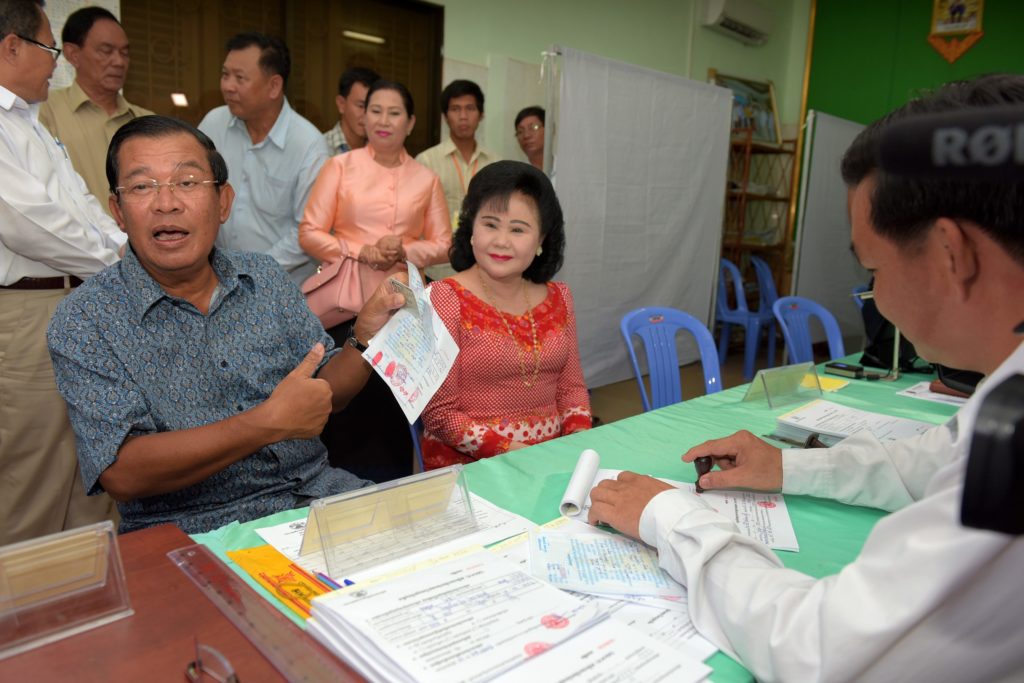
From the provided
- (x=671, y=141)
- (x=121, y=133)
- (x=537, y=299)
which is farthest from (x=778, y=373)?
(x=671, y=141)

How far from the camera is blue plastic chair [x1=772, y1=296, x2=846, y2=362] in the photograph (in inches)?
134

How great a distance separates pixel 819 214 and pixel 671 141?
2190 mm

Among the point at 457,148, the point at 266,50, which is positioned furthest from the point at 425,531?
the point at 457,148

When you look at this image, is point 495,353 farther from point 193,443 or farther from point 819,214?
point 819,214

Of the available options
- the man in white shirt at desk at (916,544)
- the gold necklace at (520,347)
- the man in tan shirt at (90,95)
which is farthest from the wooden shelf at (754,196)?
the man in white shirt at desk at (916,544)

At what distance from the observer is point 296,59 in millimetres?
4348

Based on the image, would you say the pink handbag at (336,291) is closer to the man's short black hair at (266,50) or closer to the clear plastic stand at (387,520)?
the man's short black hair at (266,50)

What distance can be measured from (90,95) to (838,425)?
317 centimetres

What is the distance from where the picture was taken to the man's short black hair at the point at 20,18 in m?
2.18

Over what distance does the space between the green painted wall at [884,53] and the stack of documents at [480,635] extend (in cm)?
699

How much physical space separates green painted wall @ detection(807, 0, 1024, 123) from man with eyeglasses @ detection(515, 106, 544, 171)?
12.4ft

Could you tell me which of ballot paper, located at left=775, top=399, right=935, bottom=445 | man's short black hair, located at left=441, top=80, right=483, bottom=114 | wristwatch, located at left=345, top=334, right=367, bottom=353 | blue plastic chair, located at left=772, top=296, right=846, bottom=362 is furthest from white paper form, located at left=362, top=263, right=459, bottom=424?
man's short black hair, located at left=441, top=80, right=483, bottom=114

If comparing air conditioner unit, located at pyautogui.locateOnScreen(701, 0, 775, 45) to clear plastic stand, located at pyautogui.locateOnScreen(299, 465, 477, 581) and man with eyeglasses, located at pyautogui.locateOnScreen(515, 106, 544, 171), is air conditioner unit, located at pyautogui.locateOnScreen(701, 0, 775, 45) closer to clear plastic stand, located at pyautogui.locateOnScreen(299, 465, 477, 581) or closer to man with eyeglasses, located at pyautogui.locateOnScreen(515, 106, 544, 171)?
man with eyeglasses, located at pyautogui.locateOnScreen(515, 106, 544, 171)

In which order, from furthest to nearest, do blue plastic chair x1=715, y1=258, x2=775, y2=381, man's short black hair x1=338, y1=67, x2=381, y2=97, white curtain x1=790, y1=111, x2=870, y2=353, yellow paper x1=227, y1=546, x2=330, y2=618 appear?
white curtain x1=790, y1=111, x2=870, y2=353, blue plastic chair x1=715, y1=258, x2=775, y2=381, man's short black hair x1=338, y1=67, x2=381, y2=97, yellow paper x1=227, y1=546, x2=330, y2=618
